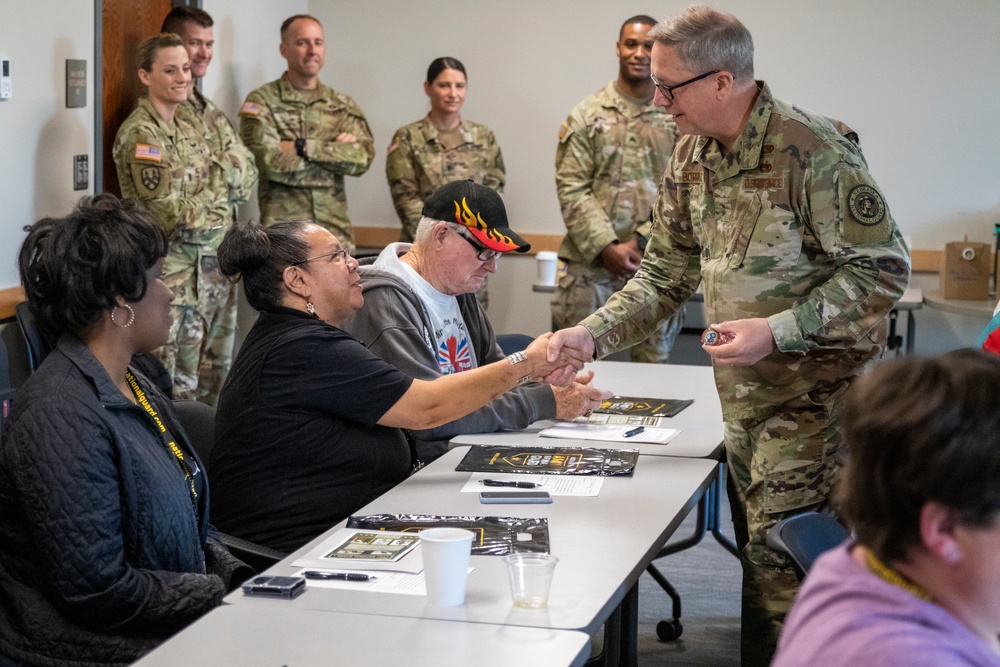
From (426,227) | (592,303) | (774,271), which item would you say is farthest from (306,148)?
(774,271)

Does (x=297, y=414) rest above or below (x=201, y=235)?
below

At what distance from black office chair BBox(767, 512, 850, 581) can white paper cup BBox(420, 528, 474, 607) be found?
1.81 feet

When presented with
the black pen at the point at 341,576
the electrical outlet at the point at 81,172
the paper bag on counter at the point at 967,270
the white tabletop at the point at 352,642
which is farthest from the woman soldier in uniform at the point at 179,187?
the paper bag on counter at the point at 967,270

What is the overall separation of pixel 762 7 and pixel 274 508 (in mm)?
4922

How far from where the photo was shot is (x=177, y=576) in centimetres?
195

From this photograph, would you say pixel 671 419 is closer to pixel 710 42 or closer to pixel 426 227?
pixel 426 227

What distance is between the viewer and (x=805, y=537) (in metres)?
1.86

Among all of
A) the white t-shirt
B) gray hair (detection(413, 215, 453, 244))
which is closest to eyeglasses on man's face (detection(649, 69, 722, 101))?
gray hair (detection(413, 215, 453, 244))

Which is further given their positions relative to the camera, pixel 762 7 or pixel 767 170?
pixel 762 7

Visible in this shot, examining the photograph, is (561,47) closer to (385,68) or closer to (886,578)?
(385,68)

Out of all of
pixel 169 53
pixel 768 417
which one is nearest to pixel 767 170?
pixel 768 417

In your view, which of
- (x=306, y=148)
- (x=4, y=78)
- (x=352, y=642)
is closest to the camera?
(x=352, y=642)

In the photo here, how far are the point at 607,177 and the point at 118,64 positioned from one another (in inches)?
92.7

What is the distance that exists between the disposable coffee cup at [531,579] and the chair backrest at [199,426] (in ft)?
3.93
